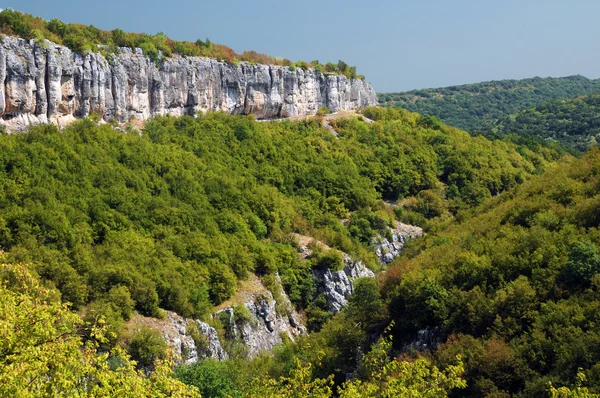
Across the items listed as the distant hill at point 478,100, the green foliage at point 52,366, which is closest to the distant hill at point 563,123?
the distant hill at point 478,100

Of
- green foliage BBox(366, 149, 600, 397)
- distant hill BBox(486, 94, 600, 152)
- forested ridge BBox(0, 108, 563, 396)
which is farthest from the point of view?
distant hill BBox(486, 94, 600, 152)

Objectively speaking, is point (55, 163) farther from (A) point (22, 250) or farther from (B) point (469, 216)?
(B) point (469, 216)

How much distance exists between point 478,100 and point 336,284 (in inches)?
5951

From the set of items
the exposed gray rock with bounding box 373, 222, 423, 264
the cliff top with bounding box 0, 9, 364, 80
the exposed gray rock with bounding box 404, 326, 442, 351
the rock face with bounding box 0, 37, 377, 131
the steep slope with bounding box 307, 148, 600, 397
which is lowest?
the exposed gray rock with bounding box 373, 222, 423, 264

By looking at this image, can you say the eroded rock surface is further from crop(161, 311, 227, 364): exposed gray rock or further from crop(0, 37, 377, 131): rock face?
crop(0, 37, 377, 131): rock face

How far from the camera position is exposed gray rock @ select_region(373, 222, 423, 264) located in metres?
53.7

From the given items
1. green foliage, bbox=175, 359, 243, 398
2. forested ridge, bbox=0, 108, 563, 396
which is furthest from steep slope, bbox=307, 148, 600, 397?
green foliage, bbox=175, 359, 243, 398

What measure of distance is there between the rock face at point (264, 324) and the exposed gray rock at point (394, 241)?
1298cm

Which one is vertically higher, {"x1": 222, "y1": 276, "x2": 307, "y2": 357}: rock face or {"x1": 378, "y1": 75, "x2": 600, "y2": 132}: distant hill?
{"x1": 378, "y1": 75, "x2": 600, "y2": 132}: distant hill

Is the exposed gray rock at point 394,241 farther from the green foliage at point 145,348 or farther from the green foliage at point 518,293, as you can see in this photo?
the green foliage at point 145,348

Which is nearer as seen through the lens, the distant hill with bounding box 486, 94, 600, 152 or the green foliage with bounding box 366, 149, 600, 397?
the green foliage with bounding box 366, 149, 600, 397

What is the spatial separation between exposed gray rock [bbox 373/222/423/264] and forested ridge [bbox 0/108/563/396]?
1225 millimetres

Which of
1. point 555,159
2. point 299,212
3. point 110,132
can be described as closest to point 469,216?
point 299,212

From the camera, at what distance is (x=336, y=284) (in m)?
46.2
